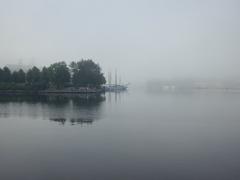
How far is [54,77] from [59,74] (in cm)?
147

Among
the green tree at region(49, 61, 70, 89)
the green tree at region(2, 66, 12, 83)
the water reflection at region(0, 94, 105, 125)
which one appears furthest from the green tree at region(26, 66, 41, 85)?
the water reflection at region(0, 94, 105, 125)

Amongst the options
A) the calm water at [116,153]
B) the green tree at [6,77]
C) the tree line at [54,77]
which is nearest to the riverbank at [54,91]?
the tree line at [54,77]

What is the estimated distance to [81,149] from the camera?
10609mm

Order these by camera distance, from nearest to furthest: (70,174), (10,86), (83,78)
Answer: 1. (70,174)
2. (10,86)
3. (83,78)

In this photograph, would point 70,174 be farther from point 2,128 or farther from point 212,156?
point 2,128

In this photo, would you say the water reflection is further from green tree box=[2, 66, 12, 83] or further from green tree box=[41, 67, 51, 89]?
green tree box=[2, 66, 12, 83]

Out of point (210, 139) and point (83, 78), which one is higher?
point (83, 78)

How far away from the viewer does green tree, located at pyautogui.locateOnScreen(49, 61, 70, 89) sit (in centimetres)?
6469

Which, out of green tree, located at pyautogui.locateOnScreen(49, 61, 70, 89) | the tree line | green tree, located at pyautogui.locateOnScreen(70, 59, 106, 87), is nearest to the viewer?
the tree line

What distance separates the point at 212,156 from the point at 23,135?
933 cm

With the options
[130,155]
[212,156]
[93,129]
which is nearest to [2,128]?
[93,129]

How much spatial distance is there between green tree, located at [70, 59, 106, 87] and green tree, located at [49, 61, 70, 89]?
11.1ft

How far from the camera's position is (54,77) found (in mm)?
64625

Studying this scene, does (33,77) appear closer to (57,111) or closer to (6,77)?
(6,77)
